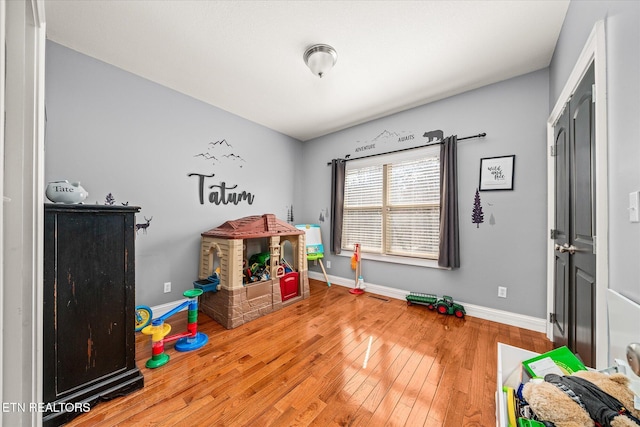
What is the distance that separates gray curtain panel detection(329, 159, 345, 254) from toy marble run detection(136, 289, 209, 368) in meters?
2.14

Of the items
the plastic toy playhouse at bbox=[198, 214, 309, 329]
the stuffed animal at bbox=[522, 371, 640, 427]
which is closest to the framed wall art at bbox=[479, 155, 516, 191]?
the stuffed animal at bbox=[522, 371, 640, 427]

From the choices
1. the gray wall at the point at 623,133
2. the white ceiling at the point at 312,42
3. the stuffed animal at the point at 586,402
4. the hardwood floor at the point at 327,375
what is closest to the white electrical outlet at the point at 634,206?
the gray wall at the point at 623,133

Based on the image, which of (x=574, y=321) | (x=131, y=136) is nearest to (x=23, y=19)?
(x=131, y=136)

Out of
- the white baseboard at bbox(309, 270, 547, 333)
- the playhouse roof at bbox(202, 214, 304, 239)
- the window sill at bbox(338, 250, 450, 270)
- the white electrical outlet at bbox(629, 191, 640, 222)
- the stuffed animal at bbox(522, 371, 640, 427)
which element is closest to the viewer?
the stuffed animal at bbox(522, 371, 640, 427)

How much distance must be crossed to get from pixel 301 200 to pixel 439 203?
234cm

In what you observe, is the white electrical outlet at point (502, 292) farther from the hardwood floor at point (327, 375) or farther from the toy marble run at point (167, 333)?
the toy marble run at point (167, 333)

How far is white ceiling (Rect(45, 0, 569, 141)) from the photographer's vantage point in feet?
5.48

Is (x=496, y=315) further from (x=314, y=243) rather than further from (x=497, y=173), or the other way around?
(x=314, y=243)

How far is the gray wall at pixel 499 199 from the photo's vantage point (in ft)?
7.45

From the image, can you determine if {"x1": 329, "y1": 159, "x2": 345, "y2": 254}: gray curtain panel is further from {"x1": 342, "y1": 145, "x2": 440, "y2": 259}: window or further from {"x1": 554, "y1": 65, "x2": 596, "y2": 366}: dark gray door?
{"x1": 554, "y1": 65, "x2": 596, "y2": 366}: dark gray door

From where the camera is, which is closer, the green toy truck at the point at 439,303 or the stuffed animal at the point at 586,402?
the stuffed animal at the point at 586,402

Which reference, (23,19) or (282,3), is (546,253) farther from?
(23,19)

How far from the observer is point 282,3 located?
5.34ft

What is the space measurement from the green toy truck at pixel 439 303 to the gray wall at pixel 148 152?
8.34 feet
